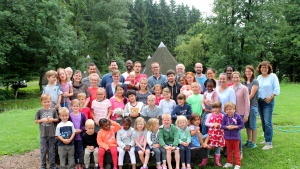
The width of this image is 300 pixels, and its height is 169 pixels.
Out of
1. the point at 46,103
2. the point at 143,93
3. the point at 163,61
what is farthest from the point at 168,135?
the point at 163,61

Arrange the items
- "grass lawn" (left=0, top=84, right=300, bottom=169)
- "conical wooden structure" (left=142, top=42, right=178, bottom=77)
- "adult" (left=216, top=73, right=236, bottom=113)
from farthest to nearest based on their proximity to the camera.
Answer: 1. "conical wooden structure" (left=142, top=42, right=178, bottom=77)
2. "adult" (left=216, top=73, right=236, bottom=113)
3. "grass lawn" (left=0, top=84, right=300, bottom=169)

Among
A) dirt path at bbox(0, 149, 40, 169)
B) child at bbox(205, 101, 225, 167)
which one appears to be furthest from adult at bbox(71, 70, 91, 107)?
child at bbox(205, 101, 225, 167)

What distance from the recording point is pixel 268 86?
650 centimetres

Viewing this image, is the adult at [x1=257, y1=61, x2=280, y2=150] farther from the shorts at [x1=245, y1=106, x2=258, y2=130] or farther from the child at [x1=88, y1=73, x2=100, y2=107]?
the child at [x1=88, y1=73, x2=100, y2=107]

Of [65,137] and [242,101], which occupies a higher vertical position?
[242,101]

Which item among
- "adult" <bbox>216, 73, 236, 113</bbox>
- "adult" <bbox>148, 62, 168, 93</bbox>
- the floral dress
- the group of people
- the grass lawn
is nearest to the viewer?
the group of people

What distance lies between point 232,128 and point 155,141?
152 cm

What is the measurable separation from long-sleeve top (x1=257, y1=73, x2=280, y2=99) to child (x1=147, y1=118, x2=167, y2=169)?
2803mm

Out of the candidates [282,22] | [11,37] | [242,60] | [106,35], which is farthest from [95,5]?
[282,22]

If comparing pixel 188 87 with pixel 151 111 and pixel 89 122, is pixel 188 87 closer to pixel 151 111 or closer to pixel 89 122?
pixel 151 111

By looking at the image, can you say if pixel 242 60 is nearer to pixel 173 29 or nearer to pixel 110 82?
pixel 110 82

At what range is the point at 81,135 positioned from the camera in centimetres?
564

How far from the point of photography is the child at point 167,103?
5938 mm

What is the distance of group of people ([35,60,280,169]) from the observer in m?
5.40
